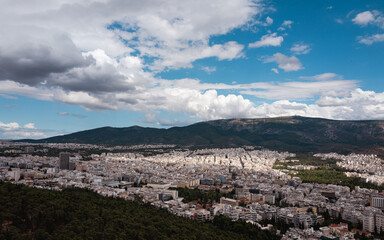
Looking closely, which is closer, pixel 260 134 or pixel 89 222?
pixel 89 222

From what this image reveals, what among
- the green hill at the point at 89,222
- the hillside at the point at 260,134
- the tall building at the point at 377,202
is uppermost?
the hillside at the point at 260,134

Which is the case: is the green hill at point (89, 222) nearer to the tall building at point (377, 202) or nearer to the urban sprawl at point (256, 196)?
the urban sprawl at point (256, 196)

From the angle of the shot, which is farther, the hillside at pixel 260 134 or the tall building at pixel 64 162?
the hillside at pixel 260 134

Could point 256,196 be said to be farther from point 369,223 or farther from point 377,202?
point 377,202

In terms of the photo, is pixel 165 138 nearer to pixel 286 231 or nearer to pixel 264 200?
pixel 264 200

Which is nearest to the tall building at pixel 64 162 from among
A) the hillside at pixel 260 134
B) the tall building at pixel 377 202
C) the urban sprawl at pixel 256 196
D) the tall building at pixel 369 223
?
the urban sprawl at pixel 256 196

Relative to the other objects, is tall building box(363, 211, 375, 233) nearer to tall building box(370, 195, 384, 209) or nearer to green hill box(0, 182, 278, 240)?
tall building box(370, 195, 384, 209)

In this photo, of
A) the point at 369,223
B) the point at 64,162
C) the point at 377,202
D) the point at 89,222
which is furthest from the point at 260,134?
the point at 89,222

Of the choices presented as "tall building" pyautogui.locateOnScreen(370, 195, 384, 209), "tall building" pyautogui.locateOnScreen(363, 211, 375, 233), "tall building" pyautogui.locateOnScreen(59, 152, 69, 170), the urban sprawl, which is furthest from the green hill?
"tall building" pyautogui.locateOnScreen(59, 152, 69, 170)

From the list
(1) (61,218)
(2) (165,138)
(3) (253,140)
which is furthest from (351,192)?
(2) (165,138)
